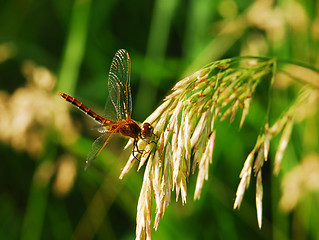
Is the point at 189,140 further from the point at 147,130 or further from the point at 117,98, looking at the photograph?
the point at 117,98

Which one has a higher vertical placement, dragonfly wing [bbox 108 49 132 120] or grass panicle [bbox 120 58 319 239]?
dragonfly wing [bbox 108 49 132 120]

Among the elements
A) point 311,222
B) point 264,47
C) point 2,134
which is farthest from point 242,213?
point 2,134

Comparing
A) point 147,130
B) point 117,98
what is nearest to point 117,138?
point 117,98

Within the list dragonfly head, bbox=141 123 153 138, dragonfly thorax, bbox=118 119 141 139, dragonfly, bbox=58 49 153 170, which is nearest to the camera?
dragonfly head, bbox=141 123 153 138

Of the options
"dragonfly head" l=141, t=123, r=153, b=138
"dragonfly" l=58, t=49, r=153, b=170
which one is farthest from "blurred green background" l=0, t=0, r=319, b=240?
"dragonfly head" l=141, t=123, r=153, b=138

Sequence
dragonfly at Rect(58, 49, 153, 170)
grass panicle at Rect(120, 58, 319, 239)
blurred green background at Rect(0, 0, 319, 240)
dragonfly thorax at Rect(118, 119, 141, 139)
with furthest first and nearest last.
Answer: blurred green background at Rect(0, 0, 319, 240) → dragonfly at Rect(58, 49, 153, 170) → dragonfly thorax at Rect(118, 119, 141, 139) → grass panicle at Rect(120, 58, 319, 239)

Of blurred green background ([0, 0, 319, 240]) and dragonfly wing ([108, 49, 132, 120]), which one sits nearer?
dragonfly wing ([108, 49, 132, 120])

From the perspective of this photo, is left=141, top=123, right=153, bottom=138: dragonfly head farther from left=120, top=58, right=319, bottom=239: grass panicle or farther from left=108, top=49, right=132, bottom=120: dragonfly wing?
Result: left=108, top=49, right=132, bottom=120: dragonfly wing

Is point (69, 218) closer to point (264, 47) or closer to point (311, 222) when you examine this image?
point (311, 222)
